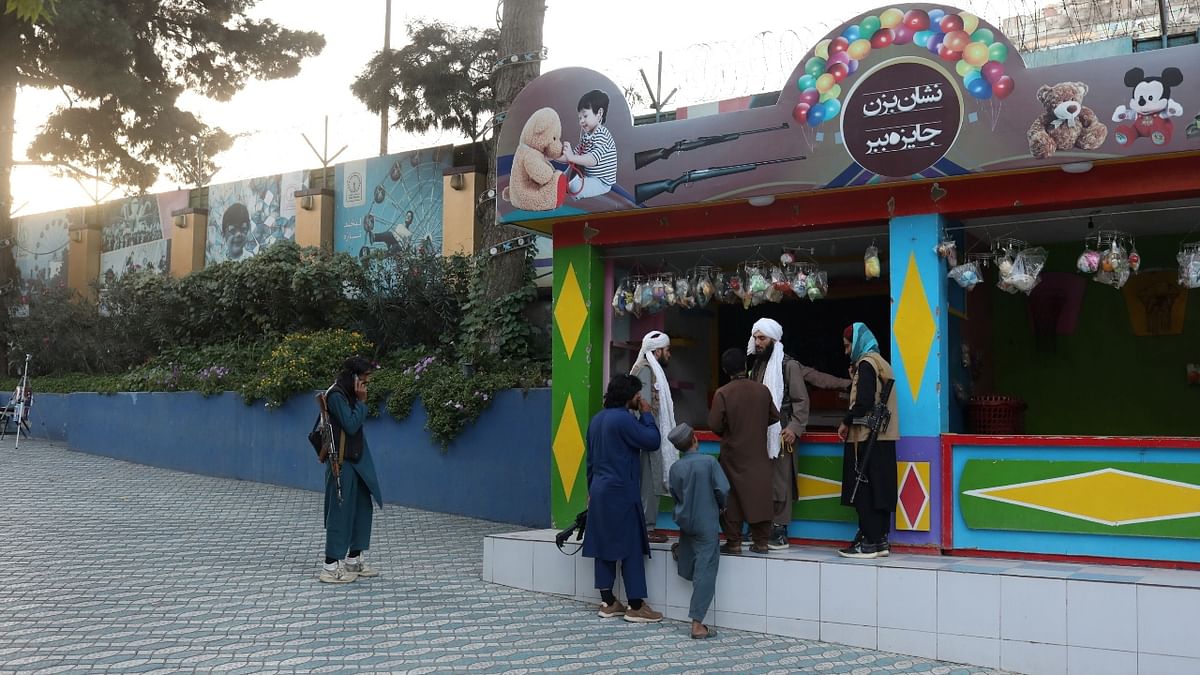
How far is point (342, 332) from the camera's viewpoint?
14508 mm

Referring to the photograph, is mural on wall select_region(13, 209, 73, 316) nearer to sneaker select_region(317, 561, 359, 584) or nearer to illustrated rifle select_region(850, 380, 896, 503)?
sneaker select_region(317, 561, 359, 584)

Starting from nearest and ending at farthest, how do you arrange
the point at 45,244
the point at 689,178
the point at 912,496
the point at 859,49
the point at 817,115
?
the point at 912,496
the point at 859,49
the point at 817,115
the point at 689,178
the point at 45,244

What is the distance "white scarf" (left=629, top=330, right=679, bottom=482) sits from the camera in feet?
26.1

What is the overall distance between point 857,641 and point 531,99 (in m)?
5.12

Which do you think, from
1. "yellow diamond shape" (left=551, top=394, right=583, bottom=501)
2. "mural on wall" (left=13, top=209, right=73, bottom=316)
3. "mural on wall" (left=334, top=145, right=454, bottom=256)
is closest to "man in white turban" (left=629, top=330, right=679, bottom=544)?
"yellow diamond shape" (left=551, top=394, right=583, bottom=501)

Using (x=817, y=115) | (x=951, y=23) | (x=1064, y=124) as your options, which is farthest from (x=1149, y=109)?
(x=817, y=115)

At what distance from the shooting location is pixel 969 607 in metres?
6.27

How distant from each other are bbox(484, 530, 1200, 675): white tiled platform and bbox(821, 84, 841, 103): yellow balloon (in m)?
3.26

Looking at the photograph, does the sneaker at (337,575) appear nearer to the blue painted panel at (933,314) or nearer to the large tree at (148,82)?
the blue painted panel at (933,314)

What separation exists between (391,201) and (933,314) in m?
13.4

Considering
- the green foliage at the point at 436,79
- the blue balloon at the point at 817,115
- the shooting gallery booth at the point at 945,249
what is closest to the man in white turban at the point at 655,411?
the shooting gallery booth at the point at 945,249

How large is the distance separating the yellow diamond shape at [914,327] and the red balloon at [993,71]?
131 cm

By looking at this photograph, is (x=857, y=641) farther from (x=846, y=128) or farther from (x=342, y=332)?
(x=342, y=332)

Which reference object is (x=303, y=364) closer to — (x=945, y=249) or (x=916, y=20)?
(x=945, y=249)
